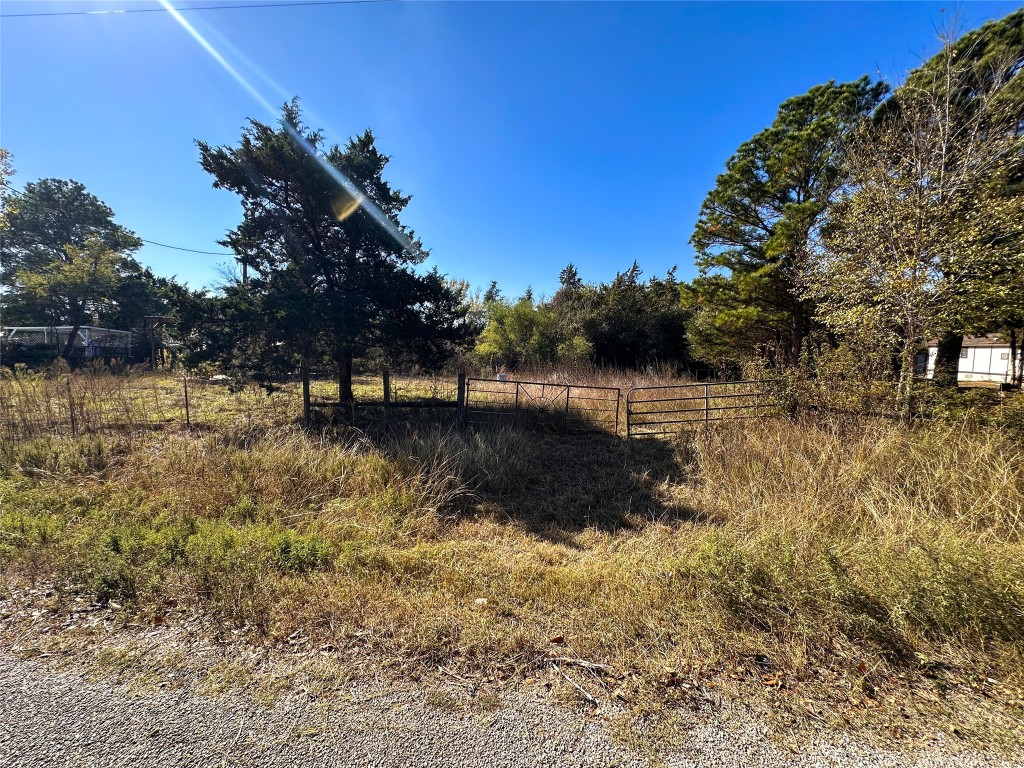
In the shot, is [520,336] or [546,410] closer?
[546,410]

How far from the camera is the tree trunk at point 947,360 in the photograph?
6.22 m

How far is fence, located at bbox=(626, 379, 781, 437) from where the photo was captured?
25.2 feet

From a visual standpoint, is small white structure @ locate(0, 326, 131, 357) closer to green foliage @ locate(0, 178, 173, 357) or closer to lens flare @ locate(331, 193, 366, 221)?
green foliage @ locate(0, 178, 173, 357)

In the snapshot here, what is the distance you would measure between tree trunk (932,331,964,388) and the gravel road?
23.7 ft

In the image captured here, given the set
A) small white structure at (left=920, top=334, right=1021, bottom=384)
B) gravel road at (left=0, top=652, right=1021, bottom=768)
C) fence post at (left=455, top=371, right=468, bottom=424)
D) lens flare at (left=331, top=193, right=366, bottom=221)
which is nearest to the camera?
gravel road at (left=0, top=652, right=1021, bottom=768)

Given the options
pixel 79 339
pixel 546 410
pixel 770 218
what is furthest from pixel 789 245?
pixel 79 339

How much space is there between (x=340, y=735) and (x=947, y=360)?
15.2m

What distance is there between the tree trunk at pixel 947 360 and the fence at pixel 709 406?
2304 mm

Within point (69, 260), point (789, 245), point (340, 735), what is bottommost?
point (340, 735)

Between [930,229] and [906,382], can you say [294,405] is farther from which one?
[930,229]

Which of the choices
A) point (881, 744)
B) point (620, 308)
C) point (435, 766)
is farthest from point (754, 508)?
point (620, 308)

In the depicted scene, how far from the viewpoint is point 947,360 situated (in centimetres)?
984

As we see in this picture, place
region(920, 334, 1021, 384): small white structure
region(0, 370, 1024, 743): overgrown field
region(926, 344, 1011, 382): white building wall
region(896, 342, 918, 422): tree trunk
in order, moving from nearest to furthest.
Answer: region(0, 370, 1024, 743): overgrown field → region(896, 342, 918, 422): tree trunk → region(920, 334, 1021, 384): small white structure → region(926, 344, 1011, 382): white building wall

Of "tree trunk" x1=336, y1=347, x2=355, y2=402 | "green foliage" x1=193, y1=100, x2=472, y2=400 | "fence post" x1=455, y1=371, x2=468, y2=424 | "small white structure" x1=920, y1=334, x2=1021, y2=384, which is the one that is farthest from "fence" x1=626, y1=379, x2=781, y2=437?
"small white structure" x1=920, y1=334, x2=1021, y2=384
